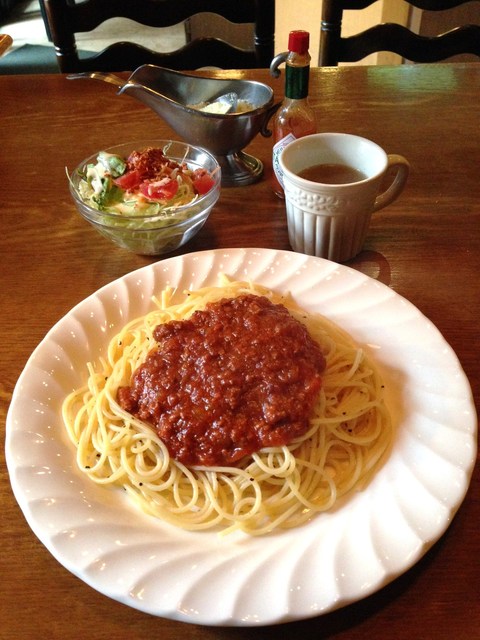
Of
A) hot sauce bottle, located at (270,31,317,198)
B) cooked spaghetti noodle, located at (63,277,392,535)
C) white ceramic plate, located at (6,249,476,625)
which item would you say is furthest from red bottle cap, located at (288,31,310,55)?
cooked spaghetti noodle, located at (63,277,392,535)

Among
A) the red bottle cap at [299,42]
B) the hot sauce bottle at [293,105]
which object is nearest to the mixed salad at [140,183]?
the hot sauce bottle at [293,105]

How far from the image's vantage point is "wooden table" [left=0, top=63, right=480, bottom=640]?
116cm

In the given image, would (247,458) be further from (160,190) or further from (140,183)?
(140,183)

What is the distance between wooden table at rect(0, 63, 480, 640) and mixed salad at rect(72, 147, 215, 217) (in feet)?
0.62

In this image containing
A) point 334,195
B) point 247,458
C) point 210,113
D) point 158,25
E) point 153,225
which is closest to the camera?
point 247,458

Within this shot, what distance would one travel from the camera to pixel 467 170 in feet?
8.24

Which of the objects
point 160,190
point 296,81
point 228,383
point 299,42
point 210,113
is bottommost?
point 228,383

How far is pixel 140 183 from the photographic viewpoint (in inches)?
85.1

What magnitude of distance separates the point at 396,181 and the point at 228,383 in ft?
3.48

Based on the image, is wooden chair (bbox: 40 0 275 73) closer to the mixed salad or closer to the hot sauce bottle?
the hot sauce bottle

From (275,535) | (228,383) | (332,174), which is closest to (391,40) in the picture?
(332,174)

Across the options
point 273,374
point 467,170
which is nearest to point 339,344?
point 273,374

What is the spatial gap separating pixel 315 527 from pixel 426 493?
268 mm

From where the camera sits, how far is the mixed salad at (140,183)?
209 centimetres
